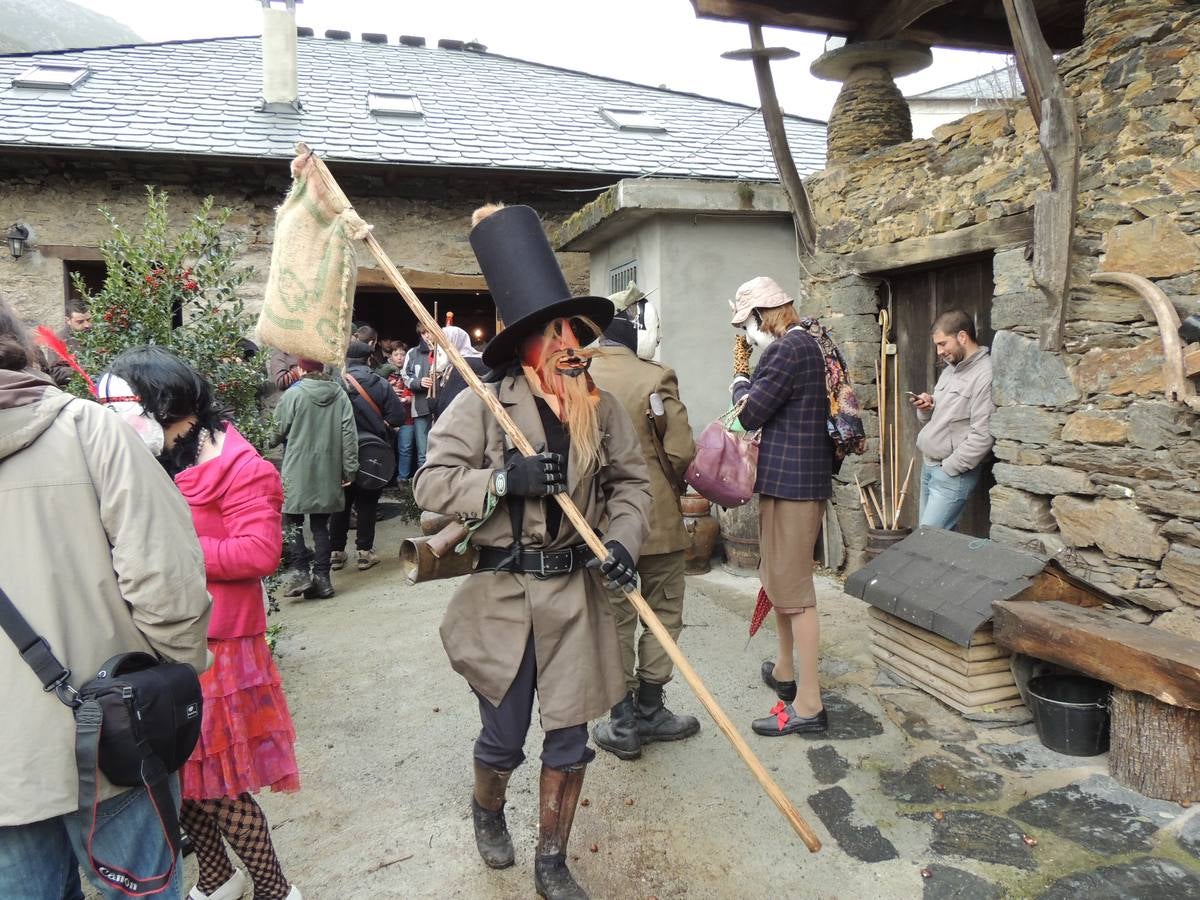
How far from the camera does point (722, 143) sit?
1027 cm

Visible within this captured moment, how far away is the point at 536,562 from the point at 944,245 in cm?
381

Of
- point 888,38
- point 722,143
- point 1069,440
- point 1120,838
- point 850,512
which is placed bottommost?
point 1120,838

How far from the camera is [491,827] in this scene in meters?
2.75

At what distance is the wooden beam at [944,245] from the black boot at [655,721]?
313 cm

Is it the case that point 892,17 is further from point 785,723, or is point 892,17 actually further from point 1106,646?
point 785,723

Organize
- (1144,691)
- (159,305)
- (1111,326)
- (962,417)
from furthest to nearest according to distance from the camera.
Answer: (962,417), (159,305), (1111,326), (1144,691)

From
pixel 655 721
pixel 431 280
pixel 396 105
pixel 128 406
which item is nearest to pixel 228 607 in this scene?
pixel 128 406

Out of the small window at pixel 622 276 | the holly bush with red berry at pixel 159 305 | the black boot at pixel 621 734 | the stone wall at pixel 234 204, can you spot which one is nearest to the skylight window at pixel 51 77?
the stone wall at pixel 234 204

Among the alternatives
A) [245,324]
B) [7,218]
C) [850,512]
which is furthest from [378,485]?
[7,218]

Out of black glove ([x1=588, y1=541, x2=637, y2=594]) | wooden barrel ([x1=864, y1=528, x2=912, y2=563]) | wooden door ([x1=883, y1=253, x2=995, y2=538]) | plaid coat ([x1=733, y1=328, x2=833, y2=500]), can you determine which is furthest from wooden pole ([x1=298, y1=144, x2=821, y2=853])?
wooden door ([x1=883, y1=253, x2=995, y2=538])

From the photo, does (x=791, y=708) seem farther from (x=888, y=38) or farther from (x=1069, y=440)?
(x=888, y=38)

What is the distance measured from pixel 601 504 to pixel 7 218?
8.21 metres

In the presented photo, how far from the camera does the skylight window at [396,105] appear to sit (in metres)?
9.84

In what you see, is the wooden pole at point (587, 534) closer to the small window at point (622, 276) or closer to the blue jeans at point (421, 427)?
the small window at point (622, 276)
